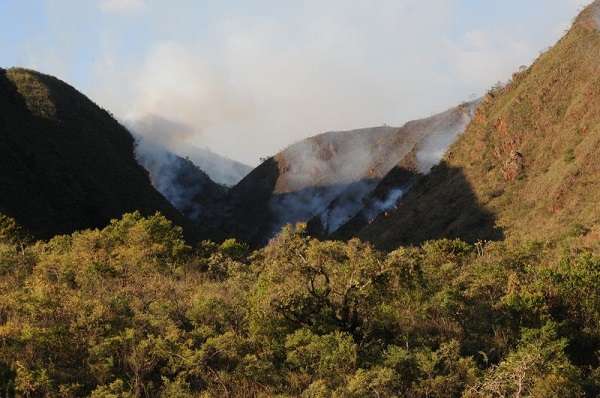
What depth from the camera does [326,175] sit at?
101938 millimetres

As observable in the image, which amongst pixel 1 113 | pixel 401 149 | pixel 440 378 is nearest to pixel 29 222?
pixel 1 113

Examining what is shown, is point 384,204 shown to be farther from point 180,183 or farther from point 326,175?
point 180,183

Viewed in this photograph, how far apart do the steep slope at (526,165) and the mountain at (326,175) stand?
22.6m

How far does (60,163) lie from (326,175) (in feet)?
166

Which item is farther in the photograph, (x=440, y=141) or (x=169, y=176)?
(x=169, y=176)

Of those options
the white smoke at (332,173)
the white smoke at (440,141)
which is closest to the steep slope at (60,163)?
the white smoke at (332,173)

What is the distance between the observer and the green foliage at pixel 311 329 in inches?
408

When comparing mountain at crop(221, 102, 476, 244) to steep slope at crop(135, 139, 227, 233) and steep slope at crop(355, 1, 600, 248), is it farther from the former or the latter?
steep slope at crop(355, 1, 600, 248)

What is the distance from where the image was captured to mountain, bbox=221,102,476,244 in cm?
8619

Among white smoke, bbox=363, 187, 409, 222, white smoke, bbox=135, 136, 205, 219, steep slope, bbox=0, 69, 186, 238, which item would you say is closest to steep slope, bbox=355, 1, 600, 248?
white smoke, bbox=363, 187, 409, 222

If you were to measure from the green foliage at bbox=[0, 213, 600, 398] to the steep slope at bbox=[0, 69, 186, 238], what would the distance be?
118ft

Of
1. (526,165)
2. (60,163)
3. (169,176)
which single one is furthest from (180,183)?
(526,165)

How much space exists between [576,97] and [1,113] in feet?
171

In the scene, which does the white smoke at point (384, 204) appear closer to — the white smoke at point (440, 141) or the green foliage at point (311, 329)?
the white smoke at point (440, 141)
